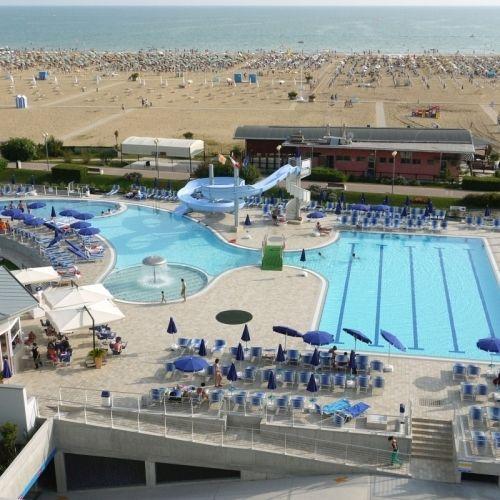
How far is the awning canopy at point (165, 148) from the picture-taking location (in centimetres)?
4356

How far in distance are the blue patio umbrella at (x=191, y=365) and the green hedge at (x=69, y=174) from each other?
25.8 metres

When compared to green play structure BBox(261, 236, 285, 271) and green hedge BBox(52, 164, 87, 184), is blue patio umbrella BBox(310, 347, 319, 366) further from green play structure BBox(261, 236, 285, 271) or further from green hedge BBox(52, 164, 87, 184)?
green hedge BBox(52, 164, 87, 184)

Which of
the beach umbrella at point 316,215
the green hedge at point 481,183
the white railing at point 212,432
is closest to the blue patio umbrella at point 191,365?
the white railing at point 212,432

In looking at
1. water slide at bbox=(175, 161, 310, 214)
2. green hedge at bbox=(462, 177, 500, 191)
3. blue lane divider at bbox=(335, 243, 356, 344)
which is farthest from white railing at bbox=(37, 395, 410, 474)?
green hedge at bbox=(462, 177, 500, 191)

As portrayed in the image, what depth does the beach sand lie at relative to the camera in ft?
192

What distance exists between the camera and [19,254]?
99.1ft

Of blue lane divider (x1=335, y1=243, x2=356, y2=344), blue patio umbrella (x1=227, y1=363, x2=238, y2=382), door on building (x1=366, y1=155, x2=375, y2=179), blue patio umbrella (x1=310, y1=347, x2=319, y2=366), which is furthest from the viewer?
door on building (x1=366, y1=155, x2=375, y2=179)

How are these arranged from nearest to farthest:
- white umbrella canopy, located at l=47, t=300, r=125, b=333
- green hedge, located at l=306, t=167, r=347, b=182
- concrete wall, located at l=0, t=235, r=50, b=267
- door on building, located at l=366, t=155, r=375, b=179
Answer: white umbrella canopy, located at l=47, t=300, r=125, b=333, concrete wall, located at l=0, t=235, r=50, b=267, green hedge, located at l=306, t=167, r=347, b=182, door on building, located at l=366, t=155, r=375, b=179

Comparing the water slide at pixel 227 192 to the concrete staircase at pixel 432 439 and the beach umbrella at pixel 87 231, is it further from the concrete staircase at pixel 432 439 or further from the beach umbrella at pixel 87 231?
the concrete staircase at pixel 432 439

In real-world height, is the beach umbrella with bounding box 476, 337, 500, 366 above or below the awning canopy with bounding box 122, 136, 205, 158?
below

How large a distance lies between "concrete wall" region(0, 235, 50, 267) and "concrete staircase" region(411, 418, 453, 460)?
689 inches

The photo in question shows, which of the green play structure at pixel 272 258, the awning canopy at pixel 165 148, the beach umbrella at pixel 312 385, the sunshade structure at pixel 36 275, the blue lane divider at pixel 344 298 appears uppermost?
the awning canopy at pixel 165 148

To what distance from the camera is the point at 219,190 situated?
32.7 meters

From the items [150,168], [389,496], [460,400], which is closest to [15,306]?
[389,496]
